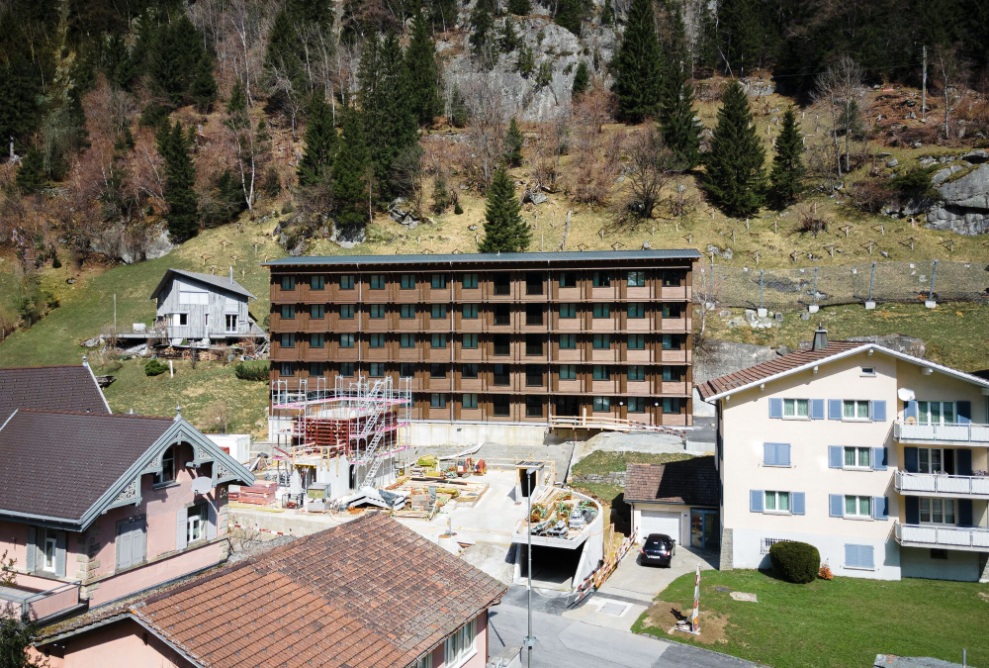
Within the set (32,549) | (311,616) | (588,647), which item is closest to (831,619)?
(588,647)

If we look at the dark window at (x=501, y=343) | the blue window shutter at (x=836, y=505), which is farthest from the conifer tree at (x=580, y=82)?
the blue window shutter at (x=836, y=505)

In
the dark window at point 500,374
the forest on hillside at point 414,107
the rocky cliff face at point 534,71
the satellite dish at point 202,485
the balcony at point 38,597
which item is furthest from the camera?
the rocky cliff face at point 534,71

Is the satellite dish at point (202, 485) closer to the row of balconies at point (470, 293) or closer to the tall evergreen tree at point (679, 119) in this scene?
the row of balconies at point (470, 293)

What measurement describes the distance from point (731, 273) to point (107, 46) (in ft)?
384

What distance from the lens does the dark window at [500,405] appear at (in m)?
56.3

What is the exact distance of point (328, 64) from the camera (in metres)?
112

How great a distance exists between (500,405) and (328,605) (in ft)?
140

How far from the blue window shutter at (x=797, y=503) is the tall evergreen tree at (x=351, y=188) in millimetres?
64761

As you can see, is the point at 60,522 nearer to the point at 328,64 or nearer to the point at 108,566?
the point at 108,566

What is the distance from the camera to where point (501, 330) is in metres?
56.2

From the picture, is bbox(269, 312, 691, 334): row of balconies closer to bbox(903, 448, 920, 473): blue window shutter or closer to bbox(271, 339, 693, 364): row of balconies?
bbox(271, 339, 693, 364): row of balconies

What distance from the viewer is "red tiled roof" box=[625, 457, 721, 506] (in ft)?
116

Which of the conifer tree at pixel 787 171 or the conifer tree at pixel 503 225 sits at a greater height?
the conifer tree at pixel 787 171

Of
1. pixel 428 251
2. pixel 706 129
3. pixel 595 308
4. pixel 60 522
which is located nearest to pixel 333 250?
pixel 428 251
